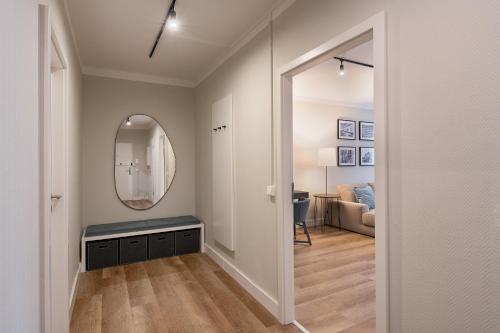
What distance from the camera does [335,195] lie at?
5.32 m

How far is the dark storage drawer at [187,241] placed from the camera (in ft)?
12.5

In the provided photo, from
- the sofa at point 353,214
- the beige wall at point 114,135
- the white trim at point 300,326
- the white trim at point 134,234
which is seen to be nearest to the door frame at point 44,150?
the white trim at point 300,326

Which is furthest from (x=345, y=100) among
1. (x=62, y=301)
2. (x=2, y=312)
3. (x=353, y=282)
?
(x=2, y=312)

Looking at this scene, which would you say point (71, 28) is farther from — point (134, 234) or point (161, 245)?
point (161, 245)

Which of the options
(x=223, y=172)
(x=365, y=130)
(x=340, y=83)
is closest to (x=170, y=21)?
(x=223, y=172)

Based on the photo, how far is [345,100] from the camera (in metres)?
5.74

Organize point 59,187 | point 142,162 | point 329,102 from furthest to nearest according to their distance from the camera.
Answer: point 329,102, point 142,162, point 59,187

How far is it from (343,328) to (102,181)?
3425 mm

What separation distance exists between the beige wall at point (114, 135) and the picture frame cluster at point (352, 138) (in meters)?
3.22

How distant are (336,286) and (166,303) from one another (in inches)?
66.6

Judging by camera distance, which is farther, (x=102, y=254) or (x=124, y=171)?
(x=124, y=171)

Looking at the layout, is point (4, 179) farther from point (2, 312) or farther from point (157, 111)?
point (157, 111)

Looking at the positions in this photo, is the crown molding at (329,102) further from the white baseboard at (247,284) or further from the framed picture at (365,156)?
the white baseboard at (247,284)

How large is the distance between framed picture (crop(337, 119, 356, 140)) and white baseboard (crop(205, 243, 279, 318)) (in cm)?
374
